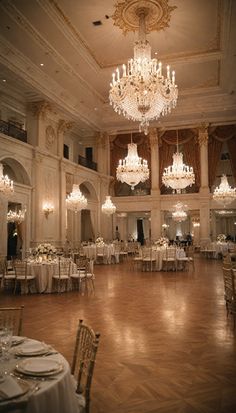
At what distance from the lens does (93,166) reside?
1866 cm

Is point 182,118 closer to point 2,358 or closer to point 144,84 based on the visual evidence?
point 144,84

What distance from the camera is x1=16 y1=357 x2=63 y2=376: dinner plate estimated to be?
5.90 ft

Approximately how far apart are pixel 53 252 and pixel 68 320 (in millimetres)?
3467

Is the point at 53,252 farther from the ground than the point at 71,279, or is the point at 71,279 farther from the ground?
the point at 53,252

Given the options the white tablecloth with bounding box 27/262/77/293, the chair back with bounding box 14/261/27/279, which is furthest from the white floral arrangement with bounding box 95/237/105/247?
the chair back with bounding box 14/261/27/279

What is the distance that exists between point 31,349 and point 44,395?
563 mm

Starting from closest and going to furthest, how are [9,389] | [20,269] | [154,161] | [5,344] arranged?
[9,389]
[5,344]
[20,269]
[154,161]

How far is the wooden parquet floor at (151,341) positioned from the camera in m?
2.88

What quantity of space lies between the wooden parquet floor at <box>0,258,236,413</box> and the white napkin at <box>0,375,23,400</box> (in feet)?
4.14

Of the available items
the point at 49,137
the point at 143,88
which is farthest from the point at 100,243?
the point at 143,88

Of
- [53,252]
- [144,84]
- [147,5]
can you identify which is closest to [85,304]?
[53,252]

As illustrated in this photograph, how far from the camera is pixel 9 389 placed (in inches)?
64.4

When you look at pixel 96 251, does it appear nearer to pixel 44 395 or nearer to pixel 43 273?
pixel 43 273

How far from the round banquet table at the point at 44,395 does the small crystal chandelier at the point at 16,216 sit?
417 inches
